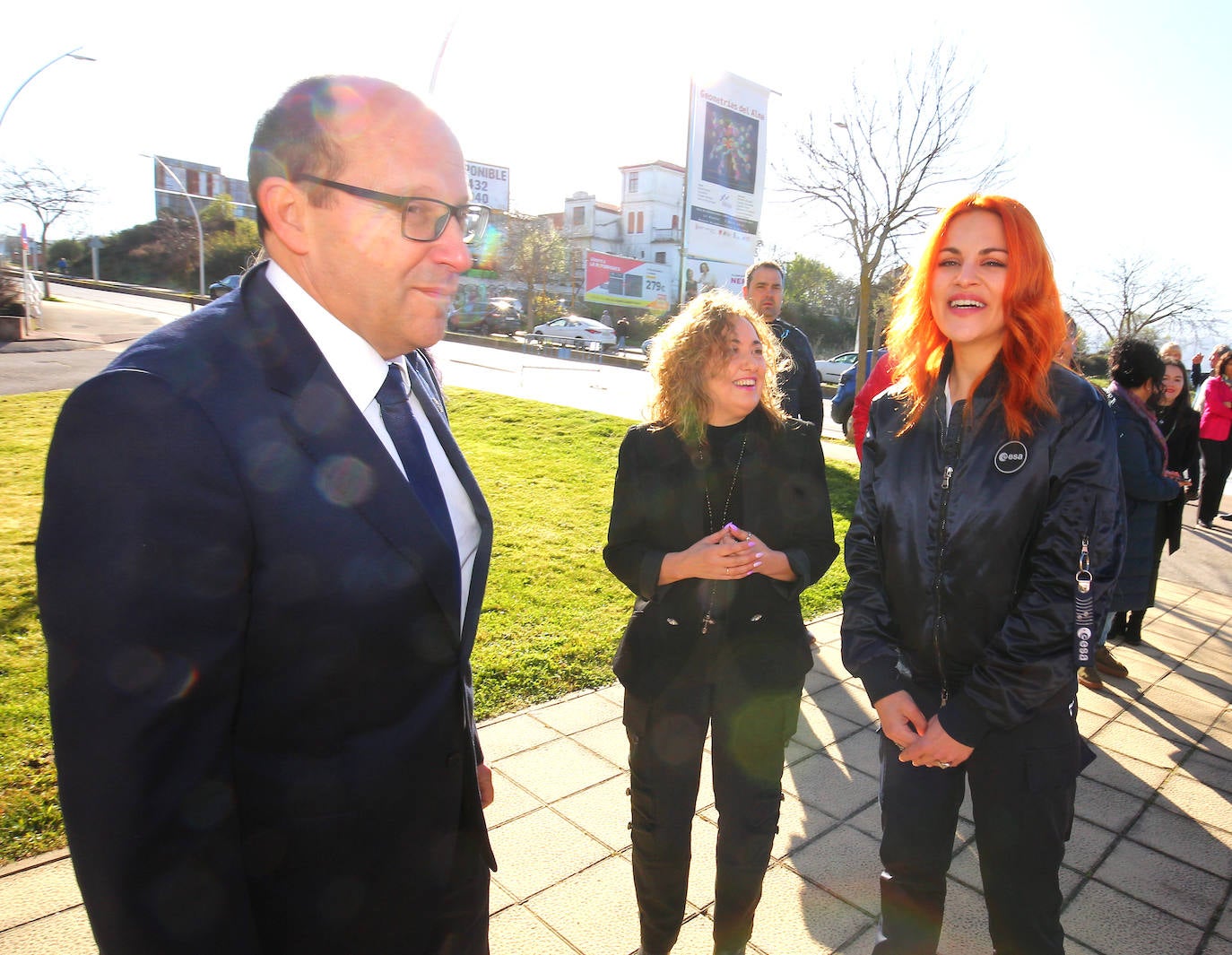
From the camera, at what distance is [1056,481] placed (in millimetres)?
1894

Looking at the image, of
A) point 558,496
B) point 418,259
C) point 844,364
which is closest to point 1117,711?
point 418,259

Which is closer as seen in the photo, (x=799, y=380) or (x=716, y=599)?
(x=716, y=599)

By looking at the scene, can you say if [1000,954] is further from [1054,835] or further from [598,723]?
[598,723]

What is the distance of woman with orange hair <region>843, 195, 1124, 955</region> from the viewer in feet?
6.20

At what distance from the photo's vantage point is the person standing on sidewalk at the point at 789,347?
4.43 m

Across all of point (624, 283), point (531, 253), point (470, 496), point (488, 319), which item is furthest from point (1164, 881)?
point (624, 283)

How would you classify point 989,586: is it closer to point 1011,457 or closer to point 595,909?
point 1011,457

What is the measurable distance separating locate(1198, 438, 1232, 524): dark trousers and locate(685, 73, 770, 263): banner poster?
22273 mm

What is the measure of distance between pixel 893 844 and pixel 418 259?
190 centimetres

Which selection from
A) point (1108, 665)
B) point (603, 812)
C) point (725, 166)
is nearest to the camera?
point (603, 812)

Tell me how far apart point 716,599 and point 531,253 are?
143 feet

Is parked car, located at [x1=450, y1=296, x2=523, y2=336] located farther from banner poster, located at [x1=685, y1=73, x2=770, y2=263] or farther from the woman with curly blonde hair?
the woman with curly blonde hair

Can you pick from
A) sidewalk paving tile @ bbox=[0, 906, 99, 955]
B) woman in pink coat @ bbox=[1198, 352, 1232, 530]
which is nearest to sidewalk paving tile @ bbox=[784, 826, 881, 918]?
sidewalk paving tile @ bbox=[0, 906, 99, 955]

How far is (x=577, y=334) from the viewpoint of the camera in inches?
1423
